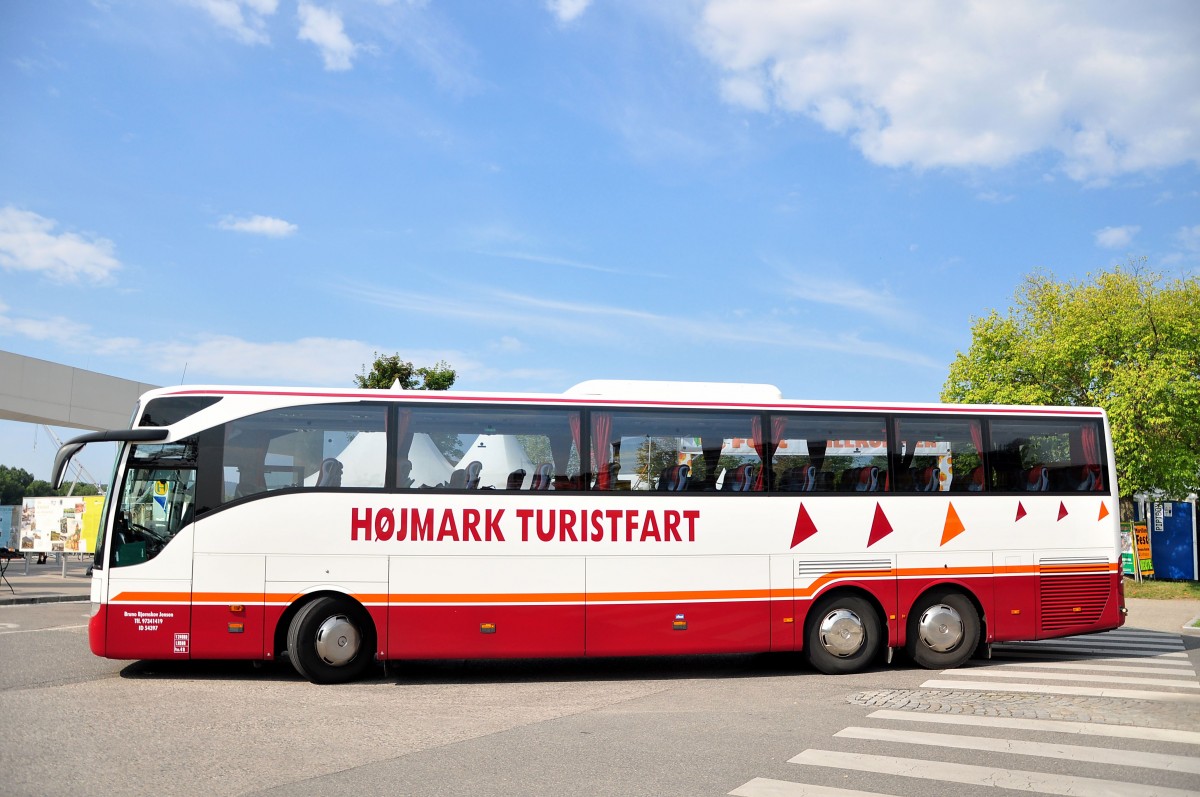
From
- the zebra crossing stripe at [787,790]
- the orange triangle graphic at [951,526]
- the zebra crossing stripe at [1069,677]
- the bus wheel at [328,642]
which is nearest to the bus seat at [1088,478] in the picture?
the orange triangle graphic at [951,526]

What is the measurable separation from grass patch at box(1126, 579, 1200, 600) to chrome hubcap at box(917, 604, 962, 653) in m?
17.7

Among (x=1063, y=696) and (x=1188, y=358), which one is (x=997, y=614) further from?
(x=1188, y=358)

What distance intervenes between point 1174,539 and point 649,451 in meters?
26.4

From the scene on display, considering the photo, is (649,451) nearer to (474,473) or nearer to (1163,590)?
(474,473)

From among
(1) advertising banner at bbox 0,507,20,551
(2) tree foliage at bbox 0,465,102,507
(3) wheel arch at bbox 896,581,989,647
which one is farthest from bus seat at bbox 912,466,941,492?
(2) tree foliage at bbox 0,465,102,507

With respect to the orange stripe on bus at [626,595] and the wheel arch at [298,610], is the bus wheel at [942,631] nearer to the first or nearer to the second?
the orange stripe on bus at [626,595]

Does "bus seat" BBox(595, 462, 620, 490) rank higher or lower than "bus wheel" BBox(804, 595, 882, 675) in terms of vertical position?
higher

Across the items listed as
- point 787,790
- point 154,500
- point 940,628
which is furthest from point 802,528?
point 154,500

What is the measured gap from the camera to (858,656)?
11.9 meters

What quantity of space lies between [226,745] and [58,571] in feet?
96.1

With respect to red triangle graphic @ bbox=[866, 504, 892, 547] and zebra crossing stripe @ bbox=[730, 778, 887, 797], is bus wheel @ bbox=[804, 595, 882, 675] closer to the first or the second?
red triangle graphic @ bbox=[866, 504, 892, 547]

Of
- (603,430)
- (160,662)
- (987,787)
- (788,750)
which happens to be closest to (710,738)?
(788,750)

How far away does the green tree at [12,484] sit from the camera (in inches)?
3935

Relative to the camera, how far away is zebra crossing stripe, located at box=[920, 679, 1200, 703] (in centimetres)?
1009
